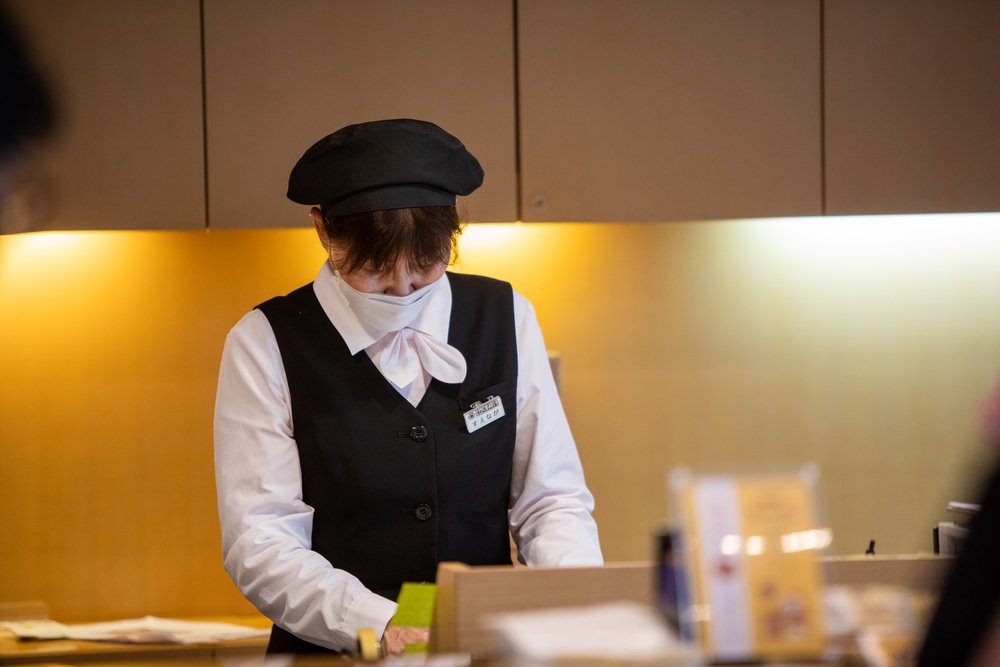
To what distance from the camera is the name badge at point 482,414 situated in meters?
→ 1.52

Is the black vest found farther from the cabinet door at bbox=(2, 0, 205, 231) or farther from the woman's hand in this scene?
the cabinet door at bbox=(2, 0, 205, 231)

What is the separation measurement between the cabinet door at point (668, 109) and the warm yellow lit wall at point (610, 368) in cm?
32

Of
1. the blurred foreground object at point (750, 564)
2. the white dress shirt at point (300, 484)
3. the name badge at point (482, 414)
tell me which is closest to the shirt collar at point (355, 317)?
the white dress shirt at point (300, 484)

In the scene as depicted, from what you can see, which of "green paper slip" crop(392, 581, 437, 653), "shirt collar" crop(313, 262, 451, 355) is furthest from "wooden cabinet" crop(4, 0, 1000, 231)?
"green paper slip" crop(392, 581, 437, 653)

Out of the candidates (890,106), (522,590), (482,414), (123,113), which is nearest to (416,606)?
(522,590)

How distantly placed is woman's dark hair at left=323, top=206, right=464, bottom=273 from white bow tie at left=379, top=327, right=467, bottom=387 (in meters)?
0.15

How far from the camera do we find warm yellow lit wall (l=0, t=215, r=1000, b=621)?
2561mm

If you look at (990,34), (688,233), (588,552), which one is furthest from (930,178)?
(588,552)

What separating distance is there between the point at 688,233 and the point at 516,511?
1253mm

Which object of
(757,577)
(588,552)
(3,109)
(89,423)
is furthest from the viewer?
(89,423)

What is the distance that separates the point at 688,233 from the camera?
2.62 metres

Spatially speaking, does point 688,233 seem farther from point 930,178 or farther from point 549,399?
point 549,399

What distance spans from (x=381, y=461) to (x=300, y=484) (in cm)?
12

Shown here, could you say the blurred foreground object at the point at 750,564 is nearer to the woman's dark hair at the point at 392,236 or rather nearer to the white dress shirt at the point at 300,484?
the white dress shirt at the point at 300,484
